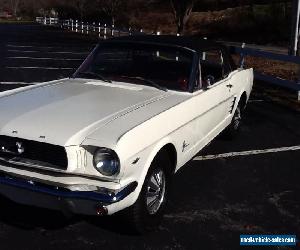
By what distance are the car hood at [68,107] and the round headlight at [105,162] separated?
19 centimetres

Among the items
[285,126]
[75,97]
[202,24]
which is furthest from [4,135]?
[202,24]

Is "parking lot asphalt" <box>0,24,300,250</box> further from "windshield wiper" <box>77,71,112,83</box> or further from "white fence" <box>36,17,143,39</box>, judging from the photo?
"white fence" <box>36,17,143,39</box>

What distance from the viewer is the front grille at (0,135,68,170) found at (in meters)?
3.69

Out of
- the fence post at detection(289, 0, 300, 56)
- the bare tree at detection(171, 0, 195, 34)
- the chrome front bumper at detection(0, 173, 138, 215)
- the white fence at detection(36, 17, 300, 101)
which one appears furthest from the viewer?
the bare tree at detection(171, 0, 195, 34)

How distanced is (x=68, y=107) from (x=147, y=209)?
1214mm

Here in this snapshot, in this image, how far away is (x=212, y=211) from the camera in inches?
184

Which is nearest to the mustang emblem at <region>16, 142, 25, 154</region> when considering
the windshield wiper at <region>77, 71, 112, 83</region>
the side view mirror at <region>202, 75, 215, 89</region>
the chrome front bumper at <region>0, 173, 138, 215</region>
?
the chrome front bumper at <region>0, 173, 138, 215</region>

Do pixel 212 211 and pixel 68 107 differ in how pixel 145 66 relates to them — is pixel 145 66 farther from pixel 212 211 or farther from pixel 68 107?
pixel 212 211

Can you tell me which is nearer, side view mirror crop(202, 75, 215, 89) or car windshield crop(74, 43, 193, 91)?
car windshield crop(74, 43, 193, 91)

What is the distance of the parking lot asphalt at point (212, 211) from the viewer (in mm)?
4039

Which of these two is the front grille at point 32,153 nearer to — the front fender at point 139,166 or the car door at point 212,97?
the front fender at point 139,166

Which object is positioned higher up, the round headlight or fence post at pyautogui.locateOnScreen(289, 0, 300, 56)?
fence post at pyautogui.locateOnScreen(289, 0, 300, 56)

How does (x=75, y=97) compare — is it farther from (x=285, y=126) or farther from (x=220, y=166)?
(x=285, y=126)

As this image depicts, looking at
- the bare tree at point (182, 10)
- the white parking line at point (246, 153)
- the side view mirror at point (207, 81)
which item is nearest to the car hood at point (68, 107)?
the side view mirror at point (207, 81)
